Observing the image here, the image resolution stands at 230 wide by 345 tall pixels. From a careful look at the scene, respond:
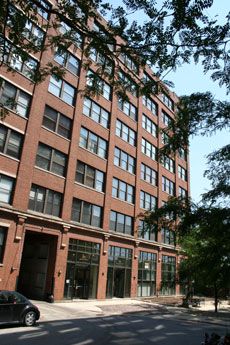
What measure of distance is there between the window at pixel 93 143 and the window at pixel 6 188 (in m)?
8.36

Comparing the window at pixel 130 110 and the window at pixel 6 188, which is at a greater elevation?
the window at pixel 130 110

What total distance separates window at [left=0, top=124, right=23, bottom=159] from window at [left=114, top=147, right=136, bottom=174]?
12083mm

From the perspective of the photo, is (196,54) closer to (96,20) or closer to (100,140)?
(96,20)

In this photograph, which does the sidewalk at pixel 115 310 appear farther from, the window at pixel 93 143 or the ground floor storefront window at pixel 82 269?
the window at pixel 93 143

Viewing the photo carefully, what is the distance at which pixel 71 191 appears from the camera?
94.9ft

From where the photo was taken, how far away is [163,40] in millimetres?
7184

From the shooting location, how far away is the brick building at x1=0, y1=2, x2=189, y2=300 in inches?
968

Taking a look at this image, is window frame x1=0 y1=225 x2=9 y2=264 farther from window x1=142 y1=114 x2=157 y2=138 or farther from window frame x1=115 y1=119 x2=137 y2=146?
window x1=142 y1=114 x2=157 y2=138

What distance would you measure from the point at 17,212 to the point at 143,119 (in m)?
22.3

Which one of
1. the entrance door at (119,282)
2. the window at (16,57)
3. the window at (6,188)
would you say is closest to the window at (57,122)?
the window at (6,188)

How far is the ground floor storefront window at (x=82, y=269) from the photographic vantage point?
2786cm

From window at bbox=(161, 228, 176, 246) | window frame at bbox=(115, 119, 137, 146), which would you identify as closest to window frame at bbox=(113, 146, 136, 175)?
window frame at bbox=(115, 119, 137, 146)

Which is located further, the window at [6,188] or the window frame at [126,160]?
the window frame at [126,160]

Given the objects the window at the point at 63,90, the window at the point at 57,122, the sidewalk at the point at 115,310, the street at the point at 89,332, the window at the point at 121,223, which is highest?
the window at the point at 63,90
